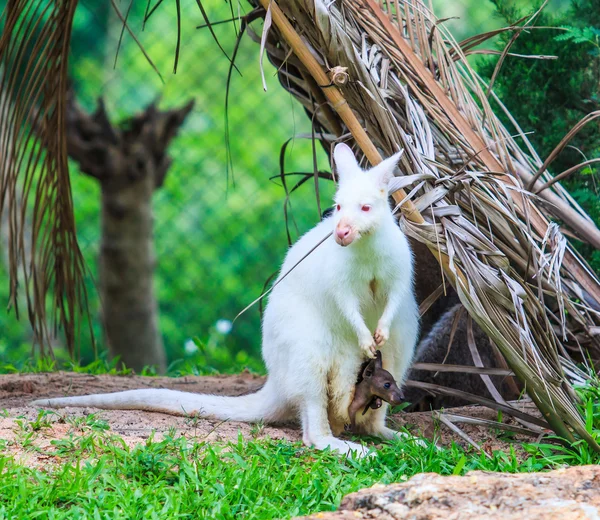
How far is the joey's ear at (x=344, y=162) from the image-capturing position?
3.29 m

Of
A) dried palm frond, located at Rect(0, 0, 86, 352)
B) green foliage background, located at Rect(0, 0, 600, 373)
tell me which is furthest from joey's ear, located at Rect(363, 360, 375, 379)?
green foliage background, located at Rect(0, 0, 600, 373)

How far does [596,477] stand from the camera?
93.0 inches

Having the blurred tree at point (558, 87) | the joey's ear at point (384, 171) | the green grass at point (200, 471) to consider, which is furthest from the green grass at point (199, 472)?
the blurred tree at point (558, 87)

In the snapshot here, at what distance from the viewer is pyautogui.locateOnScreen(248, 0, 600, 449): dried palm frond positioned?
3102 mm

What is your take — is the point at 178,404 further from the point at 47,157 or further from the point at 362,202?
the point at 47,157

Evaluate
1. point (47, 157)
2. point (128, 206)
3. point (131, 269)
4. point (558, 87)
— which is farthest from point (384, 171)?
point (131, 269)

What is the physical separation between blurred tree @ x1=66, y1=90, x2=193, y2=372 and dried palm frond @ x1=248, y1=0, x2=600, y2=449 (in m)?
3.50

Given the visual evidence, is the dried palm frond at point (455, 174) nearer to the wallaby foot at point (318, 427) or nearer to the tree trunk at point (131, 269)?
the wallaby foot at point (318, 427)

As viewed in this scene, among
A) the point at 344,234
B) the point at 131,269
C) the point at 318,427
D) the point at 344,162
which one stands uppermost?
the point at 344,162

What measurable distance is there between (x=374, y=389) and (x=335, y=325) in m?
0.30

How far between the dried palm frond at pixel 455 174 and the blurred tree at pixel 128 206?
3.50m

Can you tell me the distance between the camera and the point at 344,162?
10.8 feet

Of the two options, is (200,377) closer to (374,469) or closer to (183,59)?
(374,469)

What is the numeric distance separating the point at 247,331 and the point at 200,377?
252 centimetres
